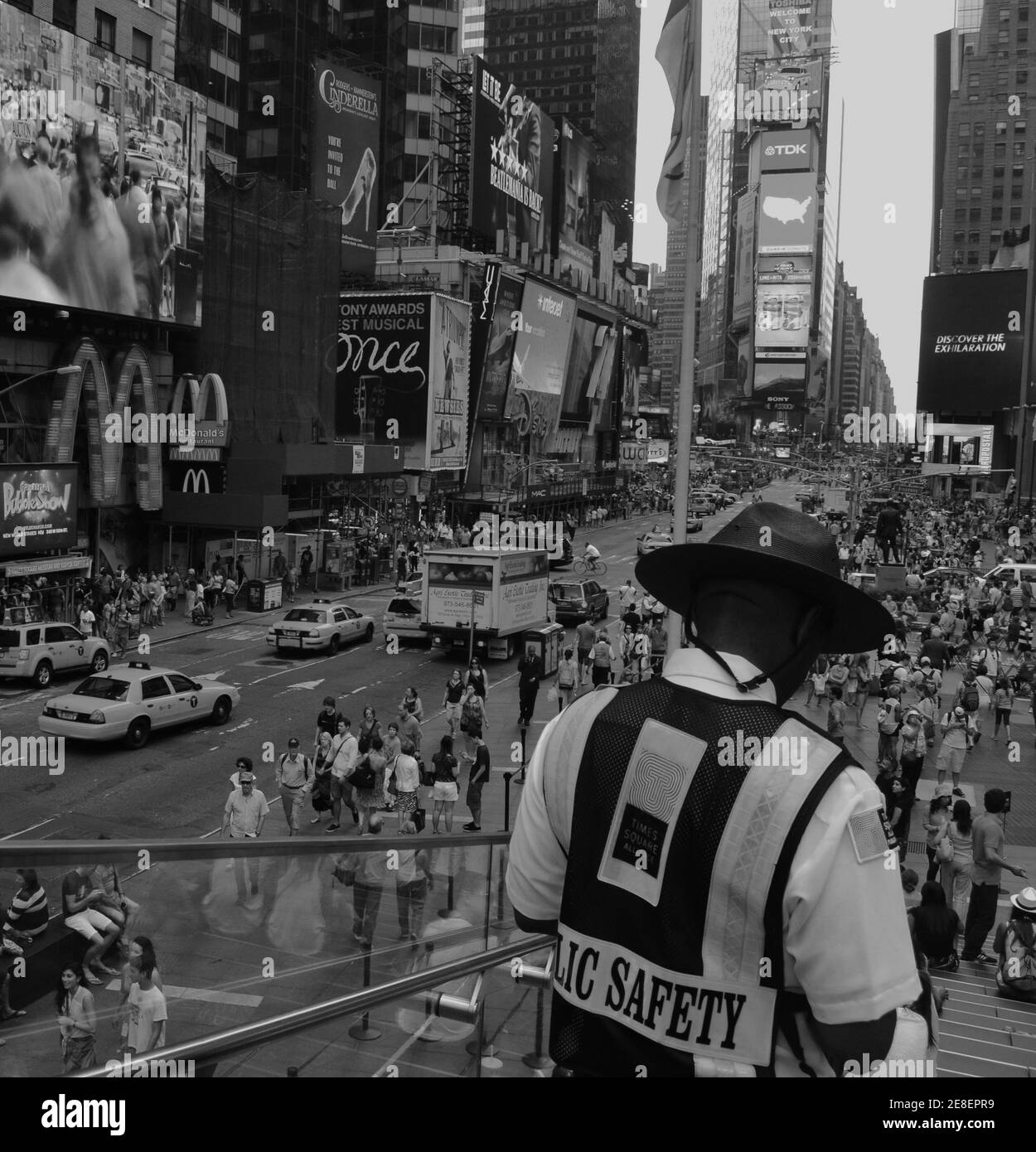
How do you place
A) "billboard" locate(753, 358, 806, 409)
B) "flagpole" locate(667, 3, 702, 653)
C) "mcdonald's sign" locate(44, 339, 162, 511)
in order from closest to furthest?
1. "flagpole" locate(667, 3, 702, 653)
2. "mcdonald's sign" locate(44, 339, 162, 511)
3. "billboard" locate(753, 358, 806, 409)

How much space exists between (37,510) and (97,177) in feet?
33.3

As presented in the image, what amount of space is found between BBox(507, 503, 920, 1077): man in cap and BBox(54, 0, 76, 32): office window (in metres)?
40.3

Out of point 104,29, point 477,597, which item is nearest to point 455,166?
point 104,29

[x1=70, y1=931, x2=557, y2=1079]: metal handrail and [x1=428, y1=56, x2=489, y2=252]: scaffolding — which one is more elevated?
[x1=428, y1=56, x2=489, y2=252]: scaffolding

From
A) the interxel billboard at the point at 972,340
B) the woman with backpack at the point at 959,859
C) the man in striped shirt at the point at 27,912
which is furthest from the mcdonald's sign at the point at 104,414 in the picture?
the interxel billboard at the point at 972,340

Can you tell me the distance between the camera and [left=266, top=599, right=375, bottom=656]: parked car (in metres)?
29.8

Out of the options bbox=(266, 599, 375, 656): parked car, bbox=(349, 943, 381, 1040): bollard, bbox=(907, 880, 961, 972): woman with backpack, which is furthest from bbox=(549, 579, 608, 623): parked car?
bbox=(349, 943, 381, 1040): bollard

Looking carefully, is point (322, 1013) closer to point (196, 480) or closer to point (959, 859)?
point (959, 859)

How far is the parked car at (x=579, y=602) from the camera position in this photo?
1420 inches

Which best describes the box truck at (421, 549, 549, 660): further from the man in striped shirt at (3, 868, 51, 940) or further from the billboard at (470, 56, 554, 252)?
the billboard at (470, 56, 554, 252)

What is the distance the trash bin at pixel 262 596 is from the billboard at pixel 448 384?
72.9ft

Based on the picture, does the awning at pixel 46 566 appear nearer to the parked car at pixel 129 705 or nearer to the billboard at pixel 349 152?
the parked car at pixel 129 705

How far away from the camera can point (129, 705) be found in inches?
792

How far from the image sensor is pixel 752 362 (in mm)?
198250
